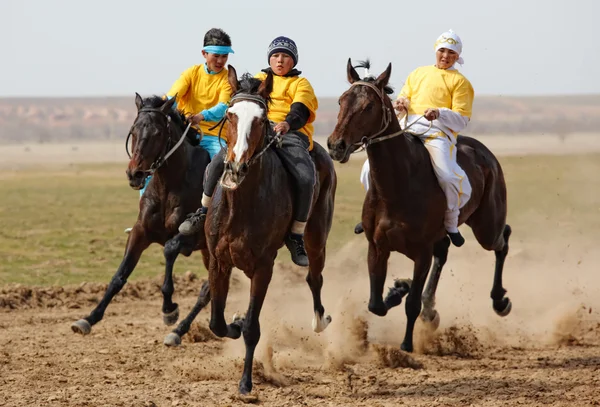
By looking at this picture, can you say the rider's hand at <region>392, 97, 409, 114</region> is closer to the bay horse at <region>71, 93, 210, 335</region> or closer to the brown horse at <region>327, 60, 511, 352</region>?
the brown horse at <region>327, 60, 511, 352</region>

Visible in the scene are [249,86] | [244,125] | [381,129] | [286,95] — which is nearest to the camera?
[244,125]

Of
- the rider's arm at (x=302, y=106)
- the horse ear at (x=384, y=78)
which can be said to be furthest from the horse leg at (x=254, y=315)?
the horse ear at (x=384, y=78)

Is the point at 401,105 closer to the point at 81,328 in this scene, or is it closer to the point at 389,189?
the point at 389,189

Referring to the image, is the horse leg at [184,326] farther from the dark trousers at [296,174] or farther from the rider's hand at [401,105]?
the rider's hand at [401,105]

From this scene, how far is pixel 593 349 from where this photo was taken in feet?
37.1

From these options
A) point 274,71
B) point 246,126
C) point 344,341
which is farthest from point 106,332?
point 246,126

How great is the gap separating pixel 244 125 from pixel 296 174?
1146 millimetres

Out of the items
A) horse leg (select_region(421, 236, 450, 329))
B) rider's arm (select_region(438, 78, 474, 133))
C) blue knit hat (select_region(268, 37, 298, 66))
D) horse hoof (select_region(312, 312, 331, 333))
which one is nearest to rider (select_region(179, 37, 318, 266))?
blue knit hat (select_region(268, 37, 298, 66))

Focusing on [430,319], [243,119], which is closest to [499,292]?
[430,319]

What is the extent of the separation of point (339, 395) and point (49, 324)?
16.0ft

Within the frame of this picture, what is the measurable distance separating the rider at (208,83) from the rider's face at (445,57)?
221 centimetres

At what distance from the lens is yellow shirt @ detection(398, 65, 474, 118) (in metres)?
11.0

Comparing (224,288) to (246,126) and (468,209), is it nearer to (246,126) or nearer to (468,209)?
(246,126)

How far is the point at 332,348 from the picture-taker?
35.8ft
